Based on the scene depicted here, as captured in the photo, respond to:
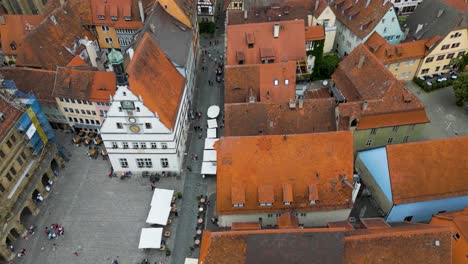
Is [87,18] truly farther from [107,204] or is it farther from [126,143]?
[107,204]

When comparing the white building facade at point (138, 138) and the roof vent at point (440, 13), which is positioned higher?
the roof vent at point (440, 13)

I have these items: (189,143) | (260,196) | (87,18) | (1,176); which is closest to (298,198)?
(260,196)

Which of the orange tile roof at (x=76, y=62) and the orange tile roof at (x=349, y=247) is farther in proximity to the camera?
the orange tile roof at (x=76, y=62)

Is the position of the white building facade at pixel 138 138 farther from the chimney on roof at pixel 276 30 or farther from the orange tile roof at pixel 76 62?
the orange tile roof at pixel 76 62

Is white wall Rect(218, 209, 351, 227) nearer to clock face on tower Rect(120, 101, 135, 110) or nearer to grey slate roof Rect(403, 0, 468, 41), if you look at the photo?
clock face on tower Rect(120, 101, 135, 110)

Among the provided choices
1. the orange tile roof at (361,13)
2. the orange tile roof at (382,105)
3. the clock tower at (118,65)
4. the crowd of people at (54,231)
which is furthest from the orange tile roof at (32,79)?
the orange tile roof at (361,13)

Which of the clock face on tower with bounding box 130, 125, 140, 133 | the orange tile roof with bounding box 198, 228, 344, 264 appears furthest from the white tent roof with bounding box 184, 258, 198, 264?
the clock face on tower with bounding box 130, 125, 140, 133
